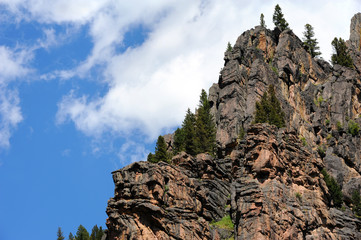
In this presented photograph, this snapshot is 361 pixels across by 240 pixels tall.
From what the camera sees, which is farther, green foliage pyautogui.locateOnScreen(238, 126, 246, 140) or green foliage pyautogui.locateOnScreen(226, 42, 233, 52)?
green foliage pyautogui.locateOnScreen(226, 42, 233, 52)

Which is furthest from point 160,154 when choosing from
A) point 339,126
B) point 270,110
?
point 339,126

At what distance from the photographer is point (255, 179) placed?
61.2m

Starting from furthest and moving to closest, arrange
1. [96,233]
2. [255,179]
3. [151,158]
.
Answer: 1. [96,233]
2. [151,158]
3. [255,179]

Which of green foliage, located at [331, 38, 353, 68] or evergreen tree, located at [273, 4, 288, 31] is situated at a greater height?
evergreen tree, located at [273, 4, 288, 31]

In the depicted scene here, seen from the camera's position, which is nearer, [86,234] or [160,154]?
[160,154]

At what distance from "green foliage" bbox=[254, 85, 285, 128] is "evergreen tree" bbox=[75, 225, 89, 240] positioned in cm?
4589

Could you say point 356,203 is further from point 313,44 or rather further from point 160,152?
point 313,44

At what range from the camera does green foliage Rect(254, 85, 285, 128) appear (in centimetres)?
7646

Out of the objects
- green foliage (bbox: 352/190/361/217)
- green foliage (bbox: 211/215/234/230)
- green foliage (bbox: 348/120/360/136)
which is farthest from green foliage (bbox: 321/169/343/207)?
green foliage (bbox: 211/215/234/230)

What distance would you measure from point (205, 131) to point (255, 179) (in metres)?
25.8

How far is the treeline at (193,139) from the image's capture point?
81250 millimetres

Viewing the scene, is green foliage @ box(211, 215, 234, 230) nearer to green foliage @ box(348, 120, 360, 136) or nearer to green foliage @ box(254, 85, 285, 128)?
green foliage @ box(254, 85, 285, 128)

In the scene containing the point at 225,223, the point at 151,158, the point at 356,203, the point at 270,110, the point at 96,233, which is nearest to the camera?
the point at 225,223

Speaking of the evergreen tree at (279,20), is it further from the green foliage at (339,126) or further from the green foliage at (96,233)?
the green foliage at (96,233)
